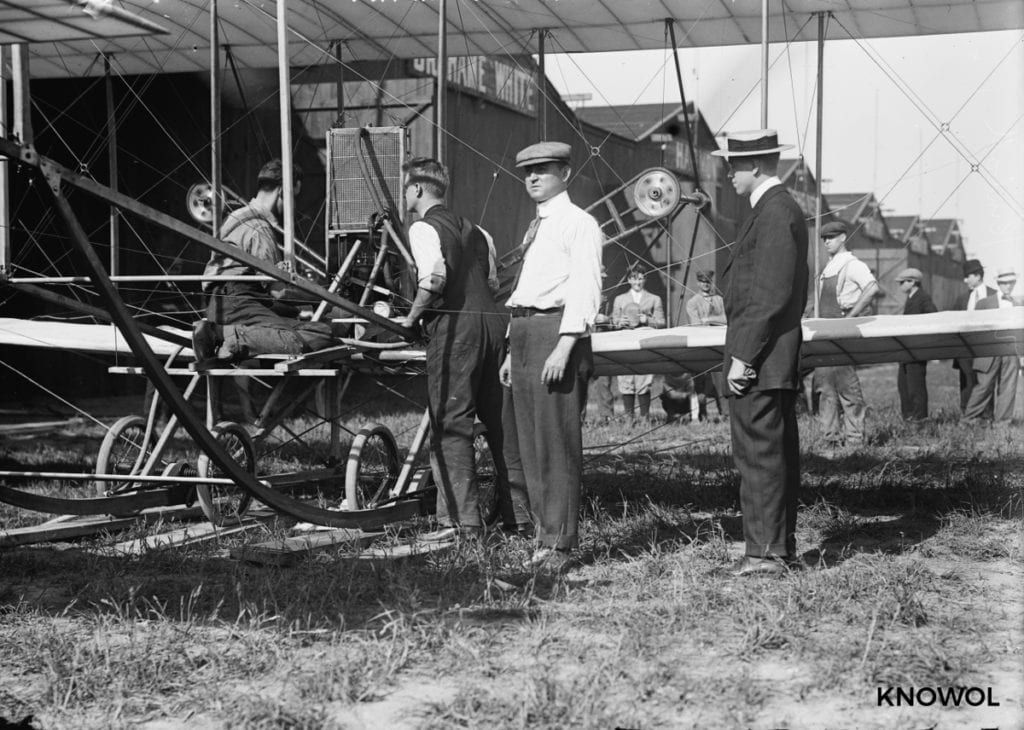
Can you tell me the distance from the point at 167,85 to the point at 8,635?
1182 centimetres

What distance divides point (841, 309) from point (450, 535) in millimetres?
5502

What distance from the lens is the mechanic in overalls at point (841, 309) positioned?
9953 mm

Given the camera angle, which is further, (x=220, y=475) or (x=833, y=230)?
(x=833, y=230)

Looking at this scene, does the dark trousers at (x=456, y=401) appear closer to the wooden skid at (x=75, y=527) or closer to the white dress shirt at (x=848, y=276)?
the wooden skid at (x=75, y=527)

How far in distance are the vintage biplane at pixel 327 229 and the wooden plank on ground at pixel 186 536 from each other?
0.11 m

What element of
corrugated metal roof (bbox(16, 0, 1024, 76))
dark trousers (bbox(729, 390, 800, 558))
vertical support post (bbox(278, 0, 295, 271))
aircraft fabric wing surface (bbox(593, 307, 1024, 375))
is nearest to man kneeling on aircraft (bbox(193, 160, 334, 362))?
vertical support post (bbox(278, 0, 295, 271))

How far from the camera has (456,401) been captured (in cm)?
573

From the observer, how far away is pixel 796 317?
479 cm

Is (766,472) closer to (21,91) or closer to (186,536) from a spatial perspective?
(186,536)

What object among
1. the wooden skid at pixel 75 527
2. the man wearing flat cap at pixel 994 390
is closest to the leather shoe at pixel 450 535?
the wooden skid at pixel 75 527

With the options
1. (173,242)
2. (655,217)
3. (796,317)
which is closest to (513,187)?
(655,217)

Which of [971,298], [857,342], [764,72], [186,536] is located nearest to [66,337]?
[186,536]

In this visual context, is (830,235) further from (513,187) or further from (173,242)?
(173,242)

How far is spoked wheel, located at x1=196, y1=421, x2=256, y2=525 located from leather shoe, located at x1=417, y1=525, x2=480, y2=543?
103 centimetres
